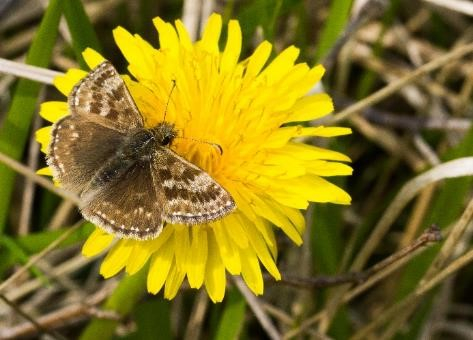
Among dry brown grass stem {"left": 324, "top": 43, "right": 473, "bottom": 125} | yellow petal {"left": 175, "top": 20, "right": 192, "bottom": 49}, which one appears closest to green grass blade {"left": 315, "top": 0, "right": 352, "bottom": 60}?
dry brown grass stem {"left": 324, "top": 43, "right": 473, "bottom": 125}

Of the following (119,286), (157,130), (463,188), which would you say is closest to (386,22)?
(463,188)

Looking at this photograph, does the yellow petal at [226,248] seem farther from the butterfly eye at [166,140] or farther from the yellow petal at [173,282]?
the butterfly eye at [166,140]

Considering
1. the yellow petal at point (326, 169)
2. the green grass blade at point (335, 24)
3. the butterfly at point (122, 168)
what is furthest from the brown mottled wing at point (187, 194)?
the green grass blade at point (335, 24)

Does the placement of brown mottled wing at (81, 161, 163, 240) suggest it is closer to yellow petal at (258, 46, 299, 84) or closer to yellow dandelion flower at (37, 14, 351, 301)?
yellow dandelion flower at (37, 14, 351, 301)

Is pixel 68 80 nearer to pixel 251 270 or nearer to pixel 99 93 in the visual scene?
pixel 99 93

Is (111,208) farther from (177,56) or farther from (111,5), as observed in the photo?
(111,5)
